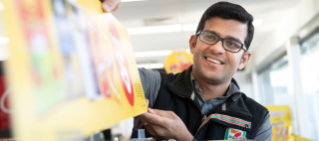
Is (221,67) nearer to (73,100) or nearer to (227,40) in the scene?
(227,40)

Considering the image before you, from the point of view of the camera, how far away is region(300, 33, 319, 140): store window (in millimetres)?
3693

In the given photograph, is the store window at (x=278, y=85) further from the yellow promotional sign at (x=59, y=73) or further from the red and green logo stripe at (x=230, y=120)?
the yellow promotional sign at (x=59, y=73)

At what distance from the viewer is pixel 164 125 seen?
28.7 inches

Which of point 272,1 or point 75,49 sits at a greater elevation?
point 272,1

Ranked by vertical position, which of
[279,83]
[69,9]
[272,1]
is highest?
[272,1]

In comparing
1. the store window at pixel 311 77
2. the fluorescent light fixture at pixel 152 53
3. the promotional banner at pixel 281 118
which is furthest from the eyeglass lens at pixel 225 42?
the fluorescent light fixture at pixel 152 53

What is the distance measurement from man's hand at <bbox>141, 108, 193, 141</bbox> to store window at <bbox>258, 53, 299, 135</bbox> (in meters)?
4.49

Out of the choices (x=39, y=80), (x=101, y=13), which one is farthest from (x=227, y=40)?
(x=39, y=80)

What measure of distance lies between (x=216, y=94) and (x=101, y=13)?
70 centimetres

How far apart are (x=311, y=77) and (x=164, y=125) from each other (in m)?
3.96

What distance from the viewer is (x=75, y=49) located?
42 centimetres

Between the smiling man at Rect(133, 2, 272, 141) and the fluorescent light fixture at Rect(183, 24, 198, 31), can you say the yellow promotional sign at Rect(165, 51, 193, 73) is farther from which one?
the smiling man at Rect(133, 2, 272, 141)

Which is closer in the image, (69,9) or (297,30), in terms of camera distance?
(69,9)

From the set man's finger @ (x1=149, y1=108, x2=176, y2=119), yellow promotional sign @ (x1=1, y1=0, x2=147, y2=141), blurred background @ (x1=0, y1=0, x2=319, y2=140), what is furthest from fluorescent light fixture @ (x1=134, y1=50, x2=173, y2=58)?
yellow promotional sign @ (x1=1, y1=0, x2=147, y2=141)
